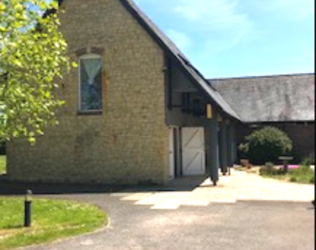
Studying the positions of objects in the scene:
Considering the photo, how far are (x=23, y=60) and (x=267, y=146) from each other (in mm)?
20655

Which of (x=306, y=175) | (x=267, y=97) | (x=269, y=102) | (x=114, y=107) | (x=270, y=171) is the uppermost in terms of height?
(x=267, y=97)

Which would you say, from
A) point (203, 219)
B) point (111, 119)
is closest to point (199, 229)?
point (203, 219)

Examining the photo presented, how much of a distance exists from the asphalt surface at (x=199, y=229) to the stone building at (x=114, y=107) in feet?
18.5

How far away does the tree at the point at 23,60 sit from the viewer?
8688mm

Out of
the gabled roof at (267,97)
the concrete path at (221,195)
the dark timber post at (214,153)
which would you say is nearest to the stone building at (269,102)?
the gabled roof at (267,97)

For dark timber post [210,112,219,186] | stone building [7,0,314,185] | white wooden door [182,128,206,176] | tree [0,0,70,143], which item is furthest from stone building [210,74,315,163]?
tree [0,0,70,143]

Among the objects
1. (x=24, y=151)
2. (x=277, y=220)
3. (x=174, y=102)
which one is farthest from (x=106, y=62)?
(x=277, y=220)

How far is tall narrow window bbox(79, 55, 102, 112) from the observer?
61.6 feet

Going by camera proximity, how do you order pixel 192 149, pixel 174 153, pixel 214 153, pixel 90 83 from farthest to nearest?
pixel 192 149
pixel 174 153
pixel 90 83
pixel 214 153

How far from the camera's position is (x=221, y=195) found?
1420 cm

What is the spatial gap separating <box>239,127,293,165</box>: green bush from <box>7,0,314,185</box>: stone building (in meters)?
9.54

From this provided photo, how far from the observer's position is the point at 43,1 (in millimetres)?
10000

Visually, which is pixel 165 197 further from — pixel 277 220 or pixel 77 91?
pixel 77 91

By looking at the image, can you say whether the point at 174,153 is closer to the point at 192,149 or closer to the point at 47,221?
the point at 192,149
